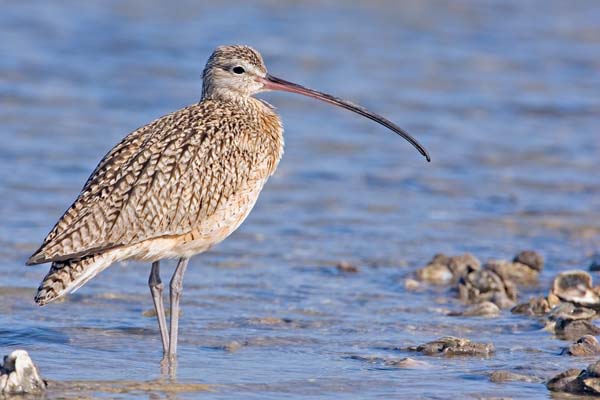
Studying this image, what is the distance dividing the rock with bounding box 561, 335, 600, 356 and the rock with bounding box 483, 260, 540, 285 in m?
1.93

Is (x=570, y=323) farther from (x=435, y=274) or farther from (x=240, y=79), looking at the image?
→ (x=240, y=79)

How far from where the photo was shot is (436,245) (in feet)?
34.3

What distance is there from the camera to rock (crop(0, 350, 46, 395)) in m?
6.28

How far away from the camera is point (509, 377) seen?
22.5 ft

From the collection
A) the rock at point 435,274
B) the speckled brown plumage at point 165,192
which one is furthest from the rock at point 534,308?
the speckled brown plumage at point 165,192

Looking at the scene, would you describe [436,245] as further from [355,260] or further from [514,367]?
[514,367]

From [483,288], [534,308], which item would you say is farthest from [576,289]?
[483,288]

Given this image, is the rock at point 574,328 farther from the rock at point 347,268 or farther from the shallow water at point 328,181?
the rock at point 347,268

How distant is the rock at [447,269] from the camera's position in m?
9.38

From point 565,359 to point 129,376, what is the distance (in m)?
2.43

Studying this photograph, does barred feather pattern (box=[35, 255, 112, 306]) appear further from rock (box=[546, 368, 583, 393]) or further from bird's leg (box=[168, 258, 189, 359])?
rock (box=[546, 368, 583, 393])

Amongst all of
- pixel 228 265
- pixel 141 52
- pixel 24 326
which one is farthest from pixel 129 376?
pixel 141 52

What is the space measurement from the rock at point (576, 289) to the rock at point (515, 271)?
625mm

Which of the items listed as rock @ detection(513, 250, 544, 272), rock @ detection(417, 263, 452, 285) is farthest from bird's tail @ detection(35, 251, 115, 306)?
rock @ detection(513, 250, 544, 272)
